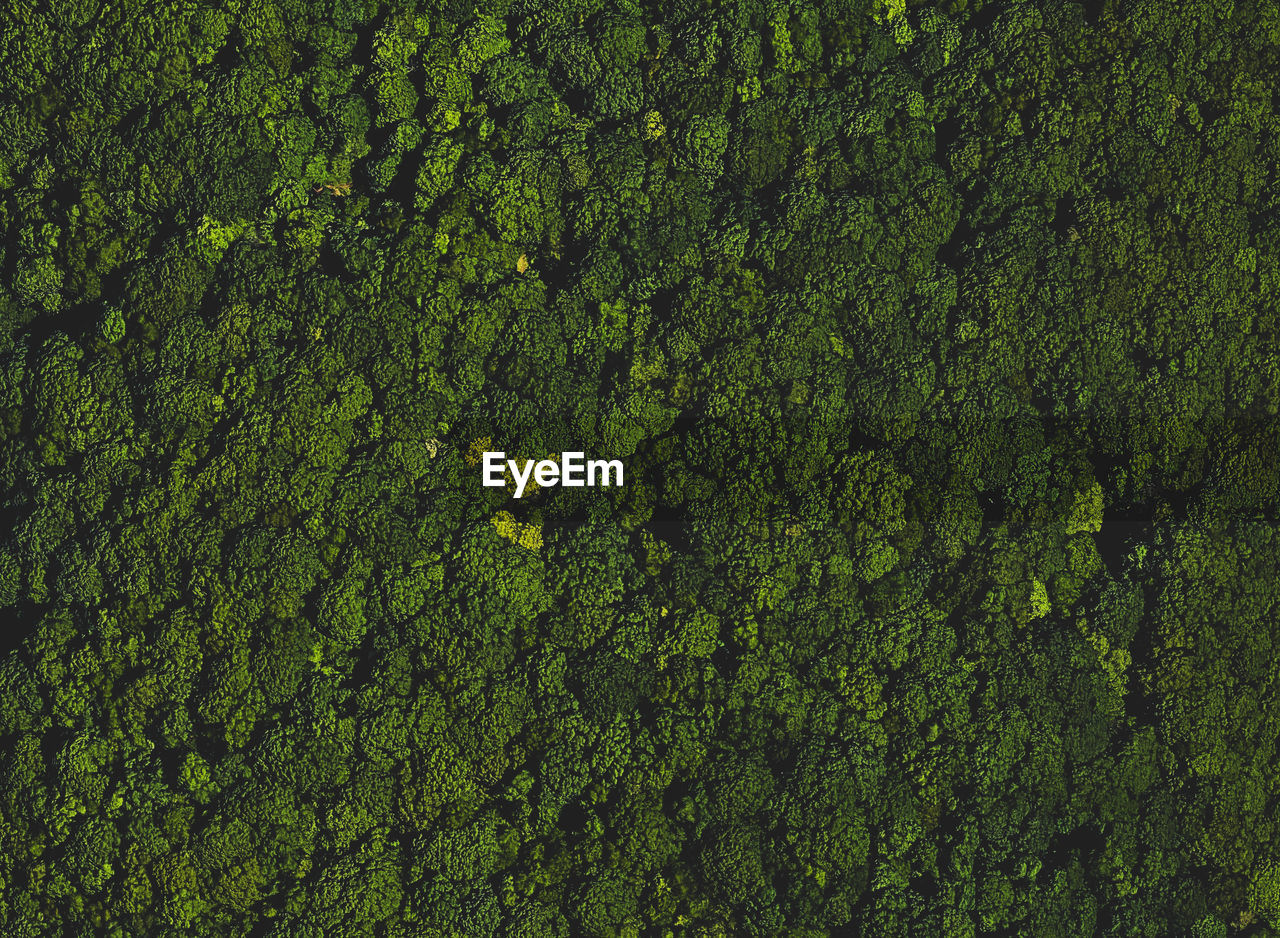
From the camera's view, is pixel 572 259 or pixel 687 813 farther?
pixel 572 259

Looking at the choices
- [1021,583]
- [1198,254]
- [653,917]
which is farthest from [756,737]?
[1198,254]

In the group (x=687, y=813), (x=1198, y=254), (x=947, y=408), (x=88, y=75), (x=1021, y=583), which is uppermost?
(x=88, y=75)

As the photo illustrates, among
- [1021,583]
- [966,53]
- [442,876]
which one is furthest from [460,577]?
[966,53]

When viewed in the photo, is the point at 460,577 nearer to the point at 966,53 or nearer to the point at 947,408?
the point at 947,408

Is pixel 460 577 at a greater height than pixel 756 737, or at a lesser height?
greater

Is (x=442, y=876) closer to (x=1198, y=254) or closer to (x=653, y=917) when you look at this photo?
(x=653, y=917)

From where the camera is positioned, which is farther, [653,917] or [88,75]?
[88,75]
